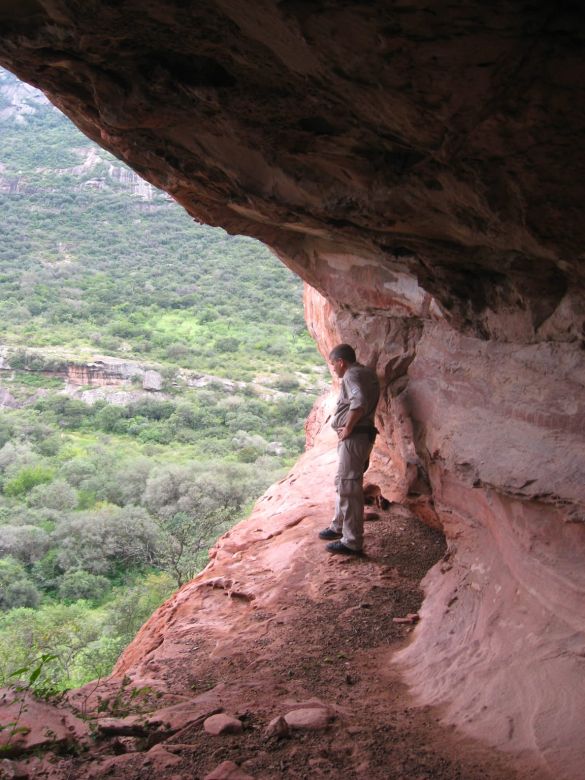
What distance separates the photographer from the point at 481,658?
3.92 meters

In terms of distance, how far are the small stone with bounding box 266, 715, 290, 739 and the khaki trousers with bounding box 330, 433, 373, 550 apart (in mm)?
2829

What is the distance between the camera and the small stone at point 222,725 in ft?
10.9

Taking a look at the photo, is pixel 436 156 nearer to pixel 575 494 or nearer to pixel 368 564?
pixel 575 494

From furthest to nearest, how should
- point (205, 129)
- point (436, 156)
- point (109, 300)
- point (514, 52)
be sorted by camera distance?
point (109, 300)
point (205, 129)
point (436, 156)
point (514, 52)

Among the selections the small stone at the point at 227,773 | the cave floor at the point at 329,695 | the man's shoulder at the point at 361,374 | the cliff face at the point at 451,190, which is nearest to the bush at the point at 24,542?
the cliff face at the point at 451,190

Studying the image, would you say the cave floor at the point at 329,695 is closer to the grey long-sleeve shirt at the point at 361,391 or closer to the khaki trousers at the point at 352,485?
the khaki trousers at the point at 352,485

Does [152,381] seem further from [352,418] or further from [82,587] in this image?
[352,418]

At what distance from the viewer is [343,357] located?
6125mm

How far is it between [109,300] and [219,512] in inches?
949

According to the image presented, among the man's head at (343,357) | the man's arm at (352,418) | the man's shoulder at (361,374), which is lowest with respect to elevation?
the man's arm at (352,418)

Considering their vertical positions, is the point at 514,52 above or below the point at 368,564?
above

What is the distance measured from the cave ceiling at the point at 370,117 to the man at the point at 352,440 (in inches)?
44.2

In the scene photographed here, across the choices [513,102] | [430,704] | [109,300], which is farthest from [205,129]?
[109,300]

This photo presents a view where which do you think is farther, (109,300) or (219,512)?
(109,300)
